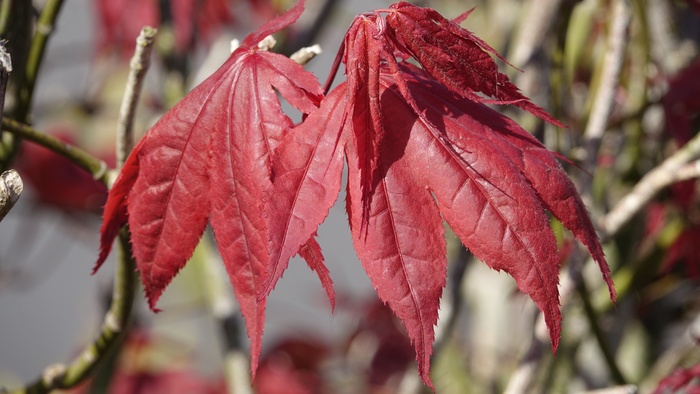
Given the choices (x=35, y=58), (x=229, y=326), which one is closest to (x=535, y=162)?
(x=35, y=58)

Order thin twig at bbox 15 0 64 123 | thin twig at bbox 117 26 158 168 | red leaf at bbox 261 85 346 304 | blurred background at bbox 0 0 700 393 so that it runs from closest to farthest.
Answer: red leaf at bbox 261 85 346 304, thin twig at bbox 117 26 158 168, thin twig at bbox 15 0 64 123, blurred background at bbox 0 0 700 393

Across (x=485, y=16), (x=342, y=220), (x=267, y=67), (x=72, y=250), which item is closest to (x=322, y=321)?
(x=342, y=220)

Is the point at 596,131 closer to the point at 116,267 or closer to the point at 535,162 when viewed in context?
the point at 535,162

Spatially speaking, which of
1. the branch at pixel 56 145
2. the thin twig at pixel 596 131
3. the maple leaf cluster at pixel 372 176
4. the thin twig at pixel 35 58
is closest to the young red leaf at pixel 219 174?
the maple leaf cluster at pixel 372 176

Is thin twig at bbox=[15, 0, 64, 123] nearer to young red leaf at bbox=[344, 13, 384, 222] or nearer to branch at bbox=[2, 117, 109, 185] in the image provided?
branch at bbox=[2, 117, 109, 185]

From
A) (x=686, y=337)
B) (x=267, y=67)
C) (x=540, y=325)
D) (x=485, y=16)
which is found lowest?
(x=686, y=337)

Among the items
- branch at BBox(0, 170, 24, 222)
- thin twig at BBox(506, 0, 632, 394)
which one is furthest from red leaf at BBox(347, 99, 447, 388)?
thin twig at BBox(506, 0, 632, 394)

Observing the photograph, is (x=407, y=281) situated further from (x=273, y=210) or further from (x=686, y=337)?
(x=686, y=337)
